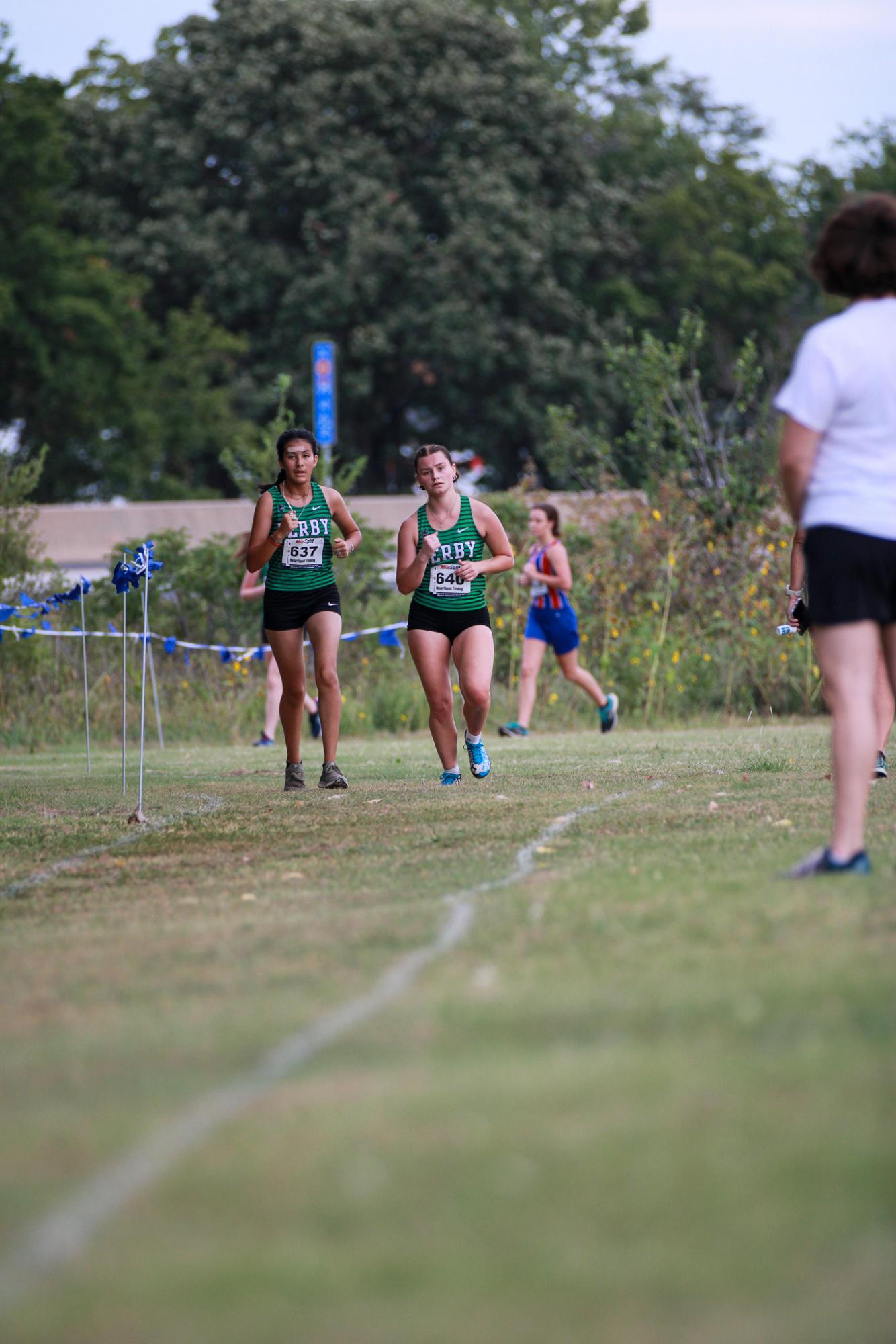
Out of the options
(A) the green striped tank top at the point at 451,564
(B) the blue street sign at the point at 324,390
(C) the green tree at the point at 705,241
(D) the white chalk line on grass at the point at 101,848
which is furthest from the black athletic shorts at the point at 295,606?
(C) the green tree at the point at 705,241

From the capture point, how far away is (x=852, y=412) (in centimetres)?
537

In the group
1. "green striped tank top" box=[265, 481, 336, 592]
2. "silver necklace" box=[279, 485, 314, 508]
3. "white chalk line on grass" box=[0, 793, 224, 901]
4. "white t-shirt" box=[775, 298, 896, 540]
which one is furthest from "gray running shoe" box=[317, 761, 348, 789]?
"white t-shirt" box=[775, 298, 896, 540]

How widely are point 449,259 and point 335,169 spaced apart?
3141 mm

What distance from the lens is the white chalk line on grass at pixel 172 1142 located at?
261 centimetres

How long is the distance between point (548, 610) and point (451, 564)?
540cm

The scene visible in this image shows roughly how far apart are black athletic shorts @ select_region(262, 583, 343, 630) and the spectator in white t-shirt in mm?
5392

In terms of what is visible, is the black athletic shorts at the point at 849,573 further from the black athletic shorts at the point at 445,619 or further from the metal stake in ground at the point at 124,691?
the black athletic shorts at the point at 445,619

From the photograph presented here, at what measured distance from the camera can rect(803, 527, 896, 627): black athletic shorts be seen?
536 cm

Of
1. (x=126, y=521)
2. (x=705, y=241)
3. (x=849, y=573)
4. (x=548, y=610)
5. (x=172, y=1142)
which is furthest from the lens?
(x=705, y=241)

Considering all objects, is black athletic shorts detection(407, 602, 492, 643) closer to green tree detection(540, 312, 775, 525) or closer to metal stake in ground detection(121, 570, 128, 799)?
metal stake in ground detection(121, 570, 128, 799)

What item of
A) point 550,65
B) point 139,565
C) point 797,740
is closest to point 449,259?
point 550,65

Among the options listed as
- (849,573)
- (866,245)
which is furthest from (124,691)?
(866,245)

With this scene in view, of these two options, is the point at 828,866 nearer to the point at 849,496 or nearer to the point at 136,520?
the point at 849,496

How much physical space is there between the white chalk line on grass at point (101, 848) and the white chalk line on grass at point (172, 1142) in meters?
2.72
